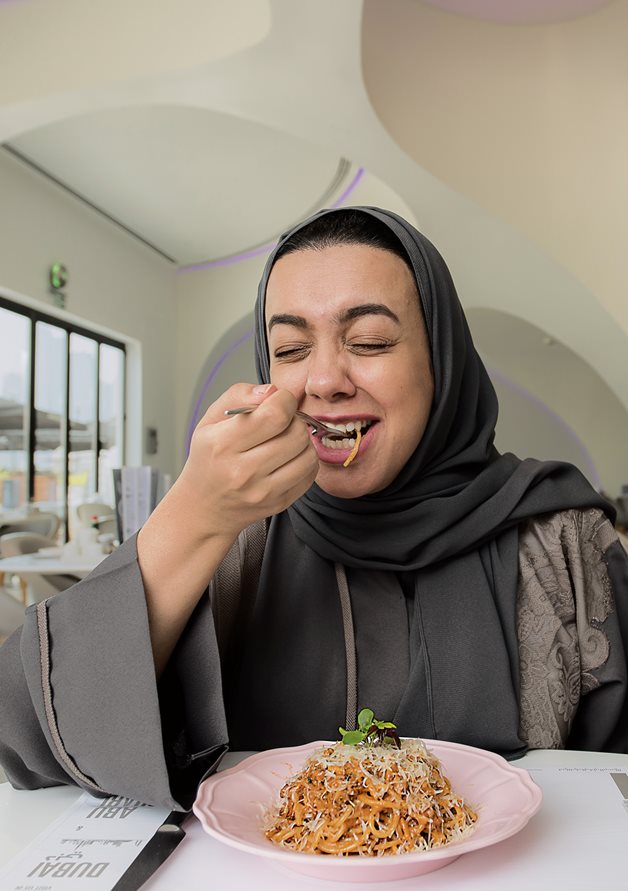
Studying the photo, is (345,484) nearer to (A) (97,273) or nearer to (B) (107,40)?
(B) (107,40)

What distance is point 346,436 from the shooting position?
111 cm

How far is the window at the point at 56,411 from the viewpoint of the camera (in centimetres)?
717

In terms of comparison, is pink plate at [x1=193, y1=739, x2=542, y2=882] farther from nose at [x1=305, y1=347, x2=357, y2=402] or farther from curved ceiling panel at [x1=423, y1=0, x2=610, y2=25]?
curved ceiling panel at [x1=423, y1=0, x2=610, y2=25]

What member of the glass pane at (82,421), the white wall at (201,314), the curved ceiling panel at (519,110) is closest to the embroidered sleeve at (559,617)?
the curved ceiling panel at (519,110)

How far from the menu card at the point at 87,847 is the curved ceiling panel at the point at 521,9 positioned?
15.2ft

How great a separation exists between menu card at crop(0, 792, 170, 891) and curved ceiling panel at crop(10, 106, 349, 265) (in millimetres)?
5979

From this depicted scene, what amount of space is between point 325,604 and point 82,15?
4.13 meters

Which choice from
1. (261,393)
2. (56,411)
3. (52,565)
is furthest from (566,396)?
(261,393)

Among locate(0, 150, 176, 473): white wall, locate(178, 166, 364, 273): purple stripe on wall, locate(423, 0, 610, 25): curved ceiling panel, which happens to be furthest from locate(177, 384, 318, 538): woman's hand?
locate(178, 166, 364, 273): purple stripe on wall

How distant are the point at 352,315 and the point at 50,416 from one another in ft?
23.5

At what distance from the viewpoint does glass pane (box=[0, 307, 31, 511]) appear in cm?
703

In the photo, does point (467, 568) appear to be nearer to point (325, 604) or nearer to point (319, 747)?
point (325, 604)

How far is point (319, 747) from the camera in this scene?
87 cm

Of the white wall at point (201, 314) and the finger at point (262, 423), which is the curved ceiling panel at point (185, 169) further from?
the finger at point (262, 423)
